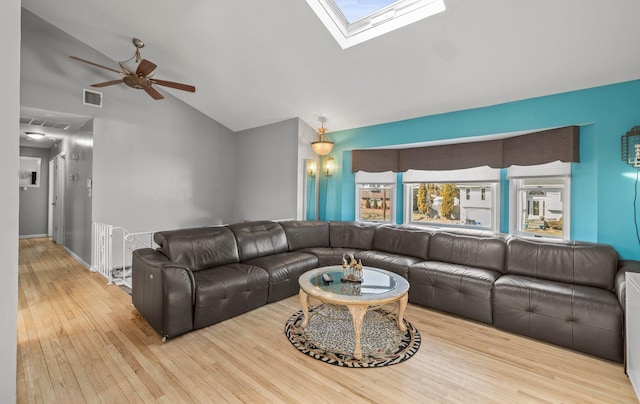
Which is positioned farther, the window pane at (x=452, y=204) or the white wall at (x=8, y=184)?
the window pane at (x=452, y=204)

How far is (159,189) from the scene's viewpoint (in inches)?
210

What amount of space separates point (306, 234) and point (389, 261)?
1.46m

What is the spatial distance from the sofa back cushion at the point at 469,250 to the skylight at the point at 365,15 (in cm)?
255

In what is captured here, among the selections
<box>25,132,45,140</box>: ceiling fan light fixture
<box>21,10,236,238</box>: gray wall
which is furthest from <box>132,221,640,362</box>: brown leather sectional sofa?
<box>25,132,45,140</box>: ceiling fan light fixture

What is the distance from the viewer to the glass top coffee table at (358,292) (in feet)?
7.74

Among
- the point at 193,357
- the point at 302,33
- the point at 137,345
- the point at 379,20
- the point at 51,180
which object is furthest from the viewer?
the point at 51,180

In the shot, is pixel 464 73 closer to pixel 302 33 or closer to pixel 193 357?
pixel 302 33

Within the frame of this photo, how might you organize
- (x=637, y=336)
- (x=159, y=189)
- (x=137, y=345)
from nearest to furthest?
(x=637, y=336) → (x=137, y=345) → (x=159, y=189)

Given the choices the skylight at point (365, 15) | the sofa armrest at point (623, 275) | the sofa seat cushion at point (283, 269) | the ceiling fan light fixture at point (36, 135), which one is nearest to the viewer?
the sofa armrest at point (623, 275)

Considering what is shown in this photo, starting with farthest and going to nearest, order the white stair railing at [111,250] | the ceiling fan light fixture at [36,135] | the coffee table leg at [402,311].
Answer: the ceiling fan light fixture at [36,135] → the white stair railing at [111,250] → the coffee table leg at [402,311]

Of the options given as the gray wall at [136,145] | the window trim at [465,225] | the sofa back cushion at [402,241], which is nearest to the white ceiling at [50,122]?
the gray wall at [136,145]

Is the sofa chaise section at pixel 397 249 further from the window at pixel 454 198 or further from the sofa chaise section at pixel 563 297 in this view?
the sofa chaise section at pixel 563 297

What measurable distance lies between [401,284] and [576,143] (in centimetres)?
255

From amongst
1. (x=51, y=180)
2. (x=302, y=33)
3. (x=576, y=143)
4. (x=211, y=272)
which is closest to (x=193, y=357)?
(x=211, y=272)
